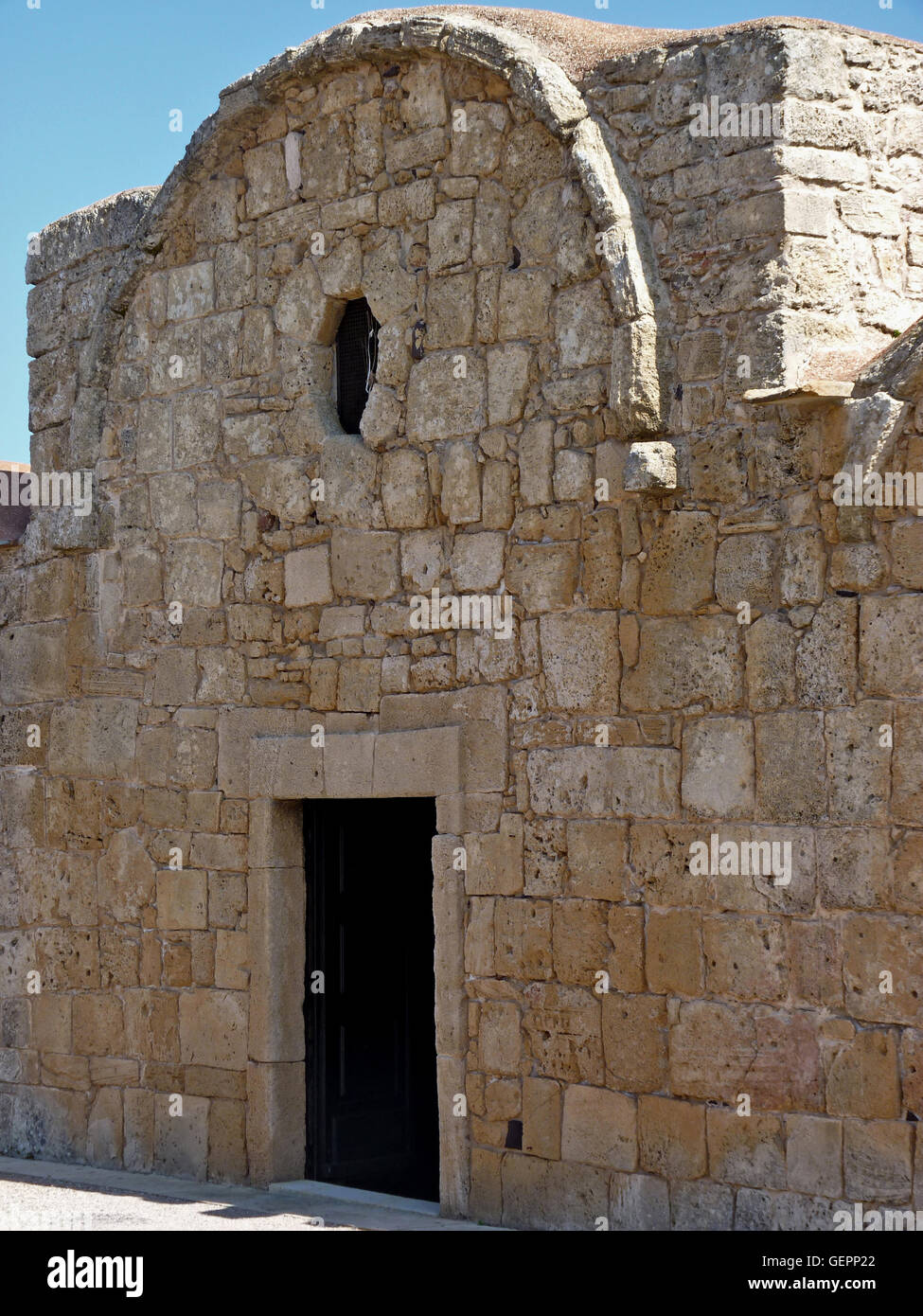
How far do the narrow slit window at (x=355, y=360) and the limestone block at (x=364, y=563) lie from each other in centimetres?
53

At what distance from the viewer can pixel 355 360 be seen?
680cm

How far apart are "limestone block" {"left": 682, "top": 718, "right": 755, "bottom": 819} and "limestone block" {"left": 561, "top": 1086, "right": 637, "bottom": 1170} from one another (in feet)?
3.62

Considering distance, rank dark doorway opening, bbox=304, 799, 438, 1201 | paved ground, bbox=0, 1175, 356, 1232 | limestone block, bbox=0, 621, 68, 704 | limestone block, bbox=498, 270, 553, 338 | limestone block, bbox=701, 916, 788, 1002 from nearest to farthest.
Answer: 1. limestone block, bbox=701, 916, 788, 1002
2. paved ground, bbox=0, 1175, 356, 1232
3. limestone block, bbox=498, 270, 553, 338
4. dark doorway opening, bbox=304, 799, 438, 1201
5. limestone block, bbox=0, 621, 68, 704

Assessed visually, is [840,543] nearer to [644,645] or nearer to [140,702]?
[644,645]

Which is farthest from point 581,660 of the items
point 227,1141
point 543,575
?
point 227,1141

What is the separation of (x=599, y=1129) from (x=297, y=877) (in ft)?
6.16

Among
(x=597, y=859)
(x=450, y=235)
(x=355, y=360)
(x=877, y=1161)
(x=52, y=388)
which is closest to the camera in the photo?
(x=877, y=1161)

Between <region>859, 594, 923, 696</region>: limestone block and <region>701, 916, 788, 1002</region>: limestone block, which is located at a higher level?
<region>859, 594, 923, 696</region>: limestone block

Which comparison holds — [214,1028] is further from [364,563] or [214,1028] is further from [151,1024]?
[364,563]

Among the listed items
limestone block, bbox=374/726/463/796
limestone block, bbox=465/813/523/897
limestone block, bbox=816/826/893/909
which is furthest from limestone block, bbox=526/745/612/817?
limestone block, bbox=816/826/893/909

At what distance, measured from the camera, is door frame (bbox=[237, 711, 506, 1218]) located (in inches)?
242

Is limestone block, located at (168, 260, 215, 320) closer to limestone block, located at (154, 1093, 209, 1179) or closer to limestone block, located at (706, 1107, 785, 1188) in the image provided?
limestone block, located at (154, 1093, 209, 1179)

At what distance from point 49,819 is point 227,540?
175 cm

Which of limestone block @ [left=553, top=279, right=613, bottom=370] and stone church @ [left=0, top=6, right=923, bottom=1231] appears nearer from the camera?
stone church @ [left=0, top=6, right=923, bottom=1231]
